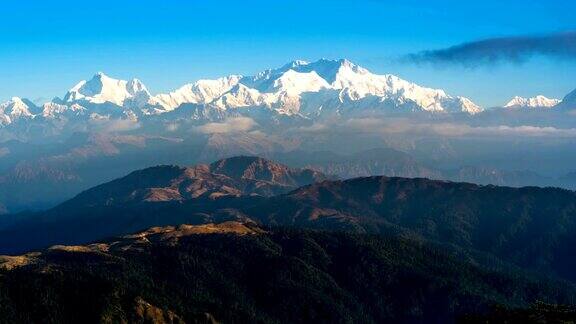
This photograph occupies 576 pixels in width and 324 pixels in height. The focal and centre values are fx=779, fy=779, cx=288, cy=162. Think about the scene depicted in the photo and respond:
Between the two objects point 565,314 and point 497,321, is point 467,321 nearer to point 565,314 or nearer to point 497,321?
point 497,321

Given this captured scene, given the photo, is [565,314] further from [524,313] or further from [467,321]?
[467,321]

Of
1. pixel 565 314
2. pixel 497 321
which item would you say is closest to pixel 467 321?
pixel 497 321

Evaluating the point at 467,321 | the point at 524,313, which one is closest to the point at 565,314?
the point at 524,313
